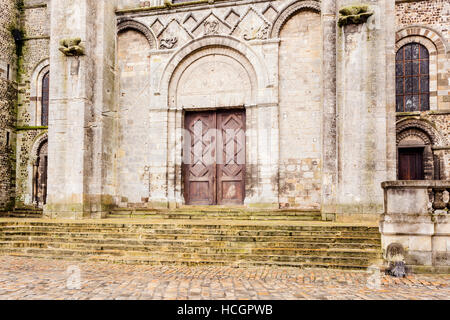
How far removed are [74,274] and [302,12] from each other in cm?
914

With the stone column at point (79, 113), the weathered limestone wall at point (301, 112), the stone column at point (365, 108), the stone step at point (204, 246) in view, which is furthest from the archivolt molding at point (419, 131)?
the stone column at point (79, 113)

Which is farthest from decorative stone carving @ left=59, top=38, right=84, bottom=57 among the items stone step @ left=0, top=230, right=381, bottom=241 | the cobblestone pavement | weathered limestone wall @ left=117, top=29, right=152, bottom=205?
the cobblestone pavement

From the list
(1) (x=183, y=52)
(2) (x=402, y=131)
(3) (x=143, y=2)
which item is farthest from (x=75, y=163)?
(2) (x=402, y=131)

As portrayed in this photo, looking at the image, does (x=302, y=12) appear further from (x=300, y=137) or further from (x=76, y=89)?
(x=76, y=89)

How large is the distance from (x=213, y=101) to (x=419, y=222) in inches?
272

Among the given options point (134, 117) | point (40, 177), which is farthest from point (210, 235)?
point (40, 177)

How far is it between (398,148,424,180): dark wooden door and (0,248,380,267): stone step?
8.36 metres

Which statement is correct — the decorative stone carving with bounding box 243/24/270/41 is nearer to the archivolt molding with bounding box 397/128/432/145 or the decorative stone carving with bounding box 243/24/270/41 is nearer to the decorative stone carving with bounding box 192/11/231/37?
the decorative stone carving with bounding box 192/11/231/37

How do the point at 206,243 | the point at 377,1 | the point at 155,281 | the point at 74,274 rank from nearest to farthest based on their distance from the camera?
the point at 155,281 < the point at 74,274 < the point at 206,243 < the point at 377,1

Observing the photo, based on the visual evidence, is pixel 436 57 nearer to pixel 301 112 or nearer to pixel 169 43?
pixel 301 112

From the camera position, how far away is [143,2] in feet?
42.1

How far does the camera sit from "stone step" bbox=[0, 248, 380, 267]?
720 centimetres

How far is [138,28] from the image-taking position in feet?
41.1

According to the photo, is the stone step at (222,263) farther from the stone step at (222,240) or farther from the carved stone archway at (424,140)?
the carved stone archway at (424,140)
